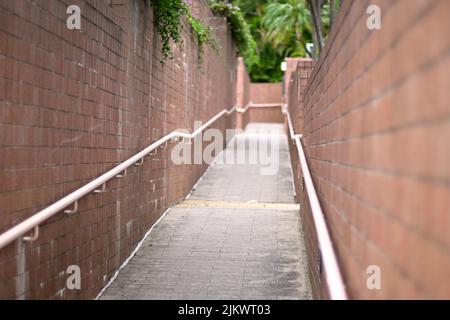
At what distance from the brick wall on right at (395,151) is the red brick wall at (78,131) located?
194cm

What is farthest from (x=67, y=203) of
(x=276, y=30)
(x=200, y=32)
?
(x=276, y=30)

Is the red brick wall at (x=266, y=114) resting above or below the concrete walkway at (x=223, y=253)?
above

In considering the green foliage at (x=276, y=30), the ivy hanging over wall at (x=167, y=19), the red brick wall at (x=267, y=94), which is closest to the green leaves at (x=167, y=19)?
the ivy hanging over wall at (x=167, y=19)

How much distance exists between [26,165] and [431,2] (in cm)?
272

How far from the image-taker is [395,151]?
212cm

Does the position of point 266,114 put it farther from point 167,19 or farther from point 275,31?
point 167,19

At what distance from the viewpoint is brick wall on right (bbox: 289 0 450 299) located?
1678 millimetres

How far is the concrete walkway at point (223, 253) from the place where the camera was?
17.1 feet

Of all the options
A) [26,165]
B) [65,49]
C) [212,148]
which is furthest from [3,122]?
[212,148]

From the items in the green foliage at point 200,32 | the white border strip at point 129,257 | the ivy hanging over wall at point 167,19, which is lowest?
the white border strip at point 129,257

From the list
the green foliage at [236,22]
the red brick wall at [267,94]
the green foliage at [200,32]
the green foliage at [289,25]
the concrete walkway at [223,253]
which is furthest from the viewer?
the green foliage at [289,25]

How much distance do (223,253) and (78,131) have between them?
2359mm

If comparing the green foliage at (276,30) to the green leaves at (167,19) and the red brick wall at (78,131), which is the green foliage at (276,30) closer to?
the green leaves at (167,19)

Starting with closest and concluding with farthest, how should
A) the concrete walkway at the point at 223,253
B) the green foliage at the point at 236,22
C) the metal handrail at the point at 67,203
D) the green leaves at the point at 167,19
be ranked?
the metal handrail at the point at 67,203
the concrete walkway at the point at 223,253
the green leaves at the point at 167,19
the green foliage at the point at 236,22
